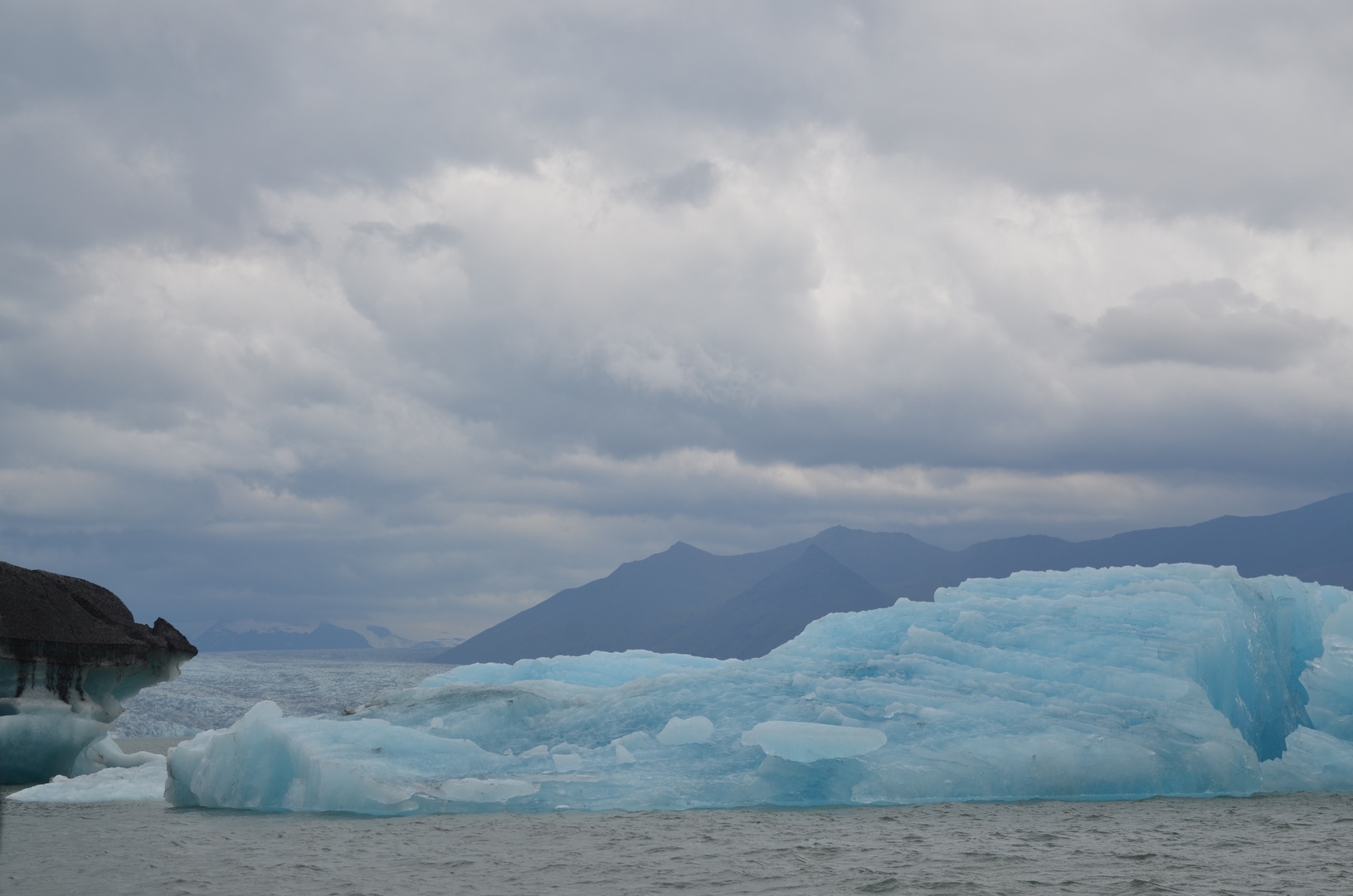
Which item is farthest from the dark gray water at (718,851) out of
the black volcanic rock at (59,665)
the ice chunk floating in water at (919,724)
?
the black volcanic rock at (59,665)

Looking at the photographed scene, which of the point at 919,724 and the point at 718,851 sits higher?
the point at 919,724

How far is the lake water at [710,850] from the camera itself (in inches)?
432

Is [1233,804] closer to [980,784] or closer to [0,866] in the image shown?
[980,784]

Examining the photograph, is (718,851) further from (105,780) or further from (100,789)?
(105,780)

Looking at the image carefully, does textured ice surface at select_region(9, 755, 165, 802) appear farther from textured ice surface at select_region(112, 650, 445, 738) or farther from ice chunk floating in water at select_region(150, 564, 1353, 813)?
textured ice surface at select_region(112, 650, 445, 738)

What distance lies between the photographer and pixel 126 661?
945 inches

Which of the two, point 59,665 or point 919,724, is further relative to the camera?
point 59,665

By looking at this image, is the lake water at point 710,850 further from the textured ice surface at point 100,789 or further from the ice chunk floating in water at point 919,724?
the textured ice surface at point 100,789

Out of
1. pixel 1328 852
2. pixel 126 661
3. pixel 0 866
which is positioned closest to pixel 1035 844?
pixel 1328 852

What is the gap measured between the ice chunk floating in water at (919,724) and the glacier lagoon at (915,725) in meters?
0.04

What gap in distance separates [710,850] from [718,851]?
13cm

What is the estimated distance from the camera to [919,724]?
1789 cm

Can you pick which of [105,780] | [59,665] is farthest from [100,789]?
[59,665]

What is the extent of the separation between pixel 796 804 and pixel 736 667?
5504 mm
